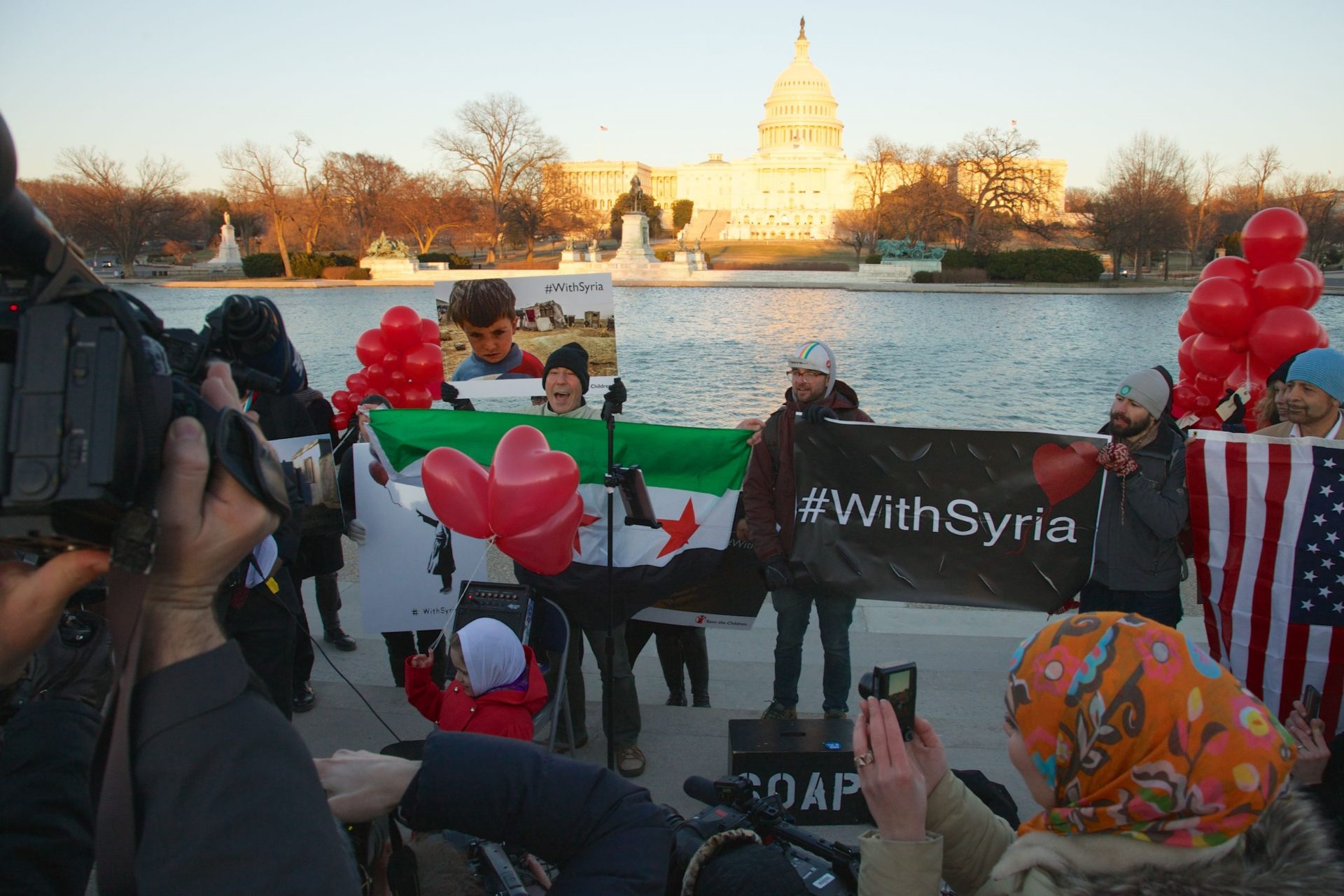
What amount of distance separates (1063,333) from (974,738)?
34.3 metres

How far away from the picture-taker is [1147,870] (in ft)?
5.23

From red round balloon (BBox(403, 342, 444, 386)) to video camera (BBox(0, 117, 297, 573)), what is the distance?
5933mm

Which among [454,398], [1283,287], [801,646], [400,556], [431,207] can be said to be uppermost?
[431,207]

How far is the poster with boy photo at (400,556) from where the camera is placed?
523 centimetres

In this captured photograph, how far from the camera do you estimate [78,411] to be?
1.02m

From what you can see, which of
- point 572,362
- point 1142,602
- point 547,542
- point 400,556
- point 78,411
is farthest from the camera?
point 572,362

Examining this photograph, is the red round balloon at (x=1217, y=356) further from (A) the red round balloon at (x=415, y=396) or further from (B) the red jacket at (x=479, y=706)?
(B) the red jacket at (x=479, y=706)

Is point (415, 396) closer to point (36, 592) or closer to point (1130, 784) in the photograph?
point (36, 592)

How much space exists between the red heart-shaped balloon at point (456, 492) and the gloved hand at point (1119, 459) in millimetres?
2891

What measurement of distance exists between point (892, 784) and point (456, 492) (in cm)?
266

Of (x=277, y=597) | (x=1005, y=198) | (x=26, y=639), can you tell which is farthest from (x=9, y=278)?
(x=1005, y=198)

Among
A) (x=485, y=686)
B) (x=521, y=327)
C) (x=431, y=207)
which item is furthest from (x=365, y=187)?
(x=485, y=686)

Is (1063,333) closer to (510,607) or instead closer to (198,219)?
(510,607)

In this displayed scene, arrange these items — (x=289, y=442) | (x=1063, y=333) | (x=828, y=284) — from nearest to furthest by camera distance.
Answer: (x=289, y=442)
(x=1063, y=333)
(x=828, y=284)
